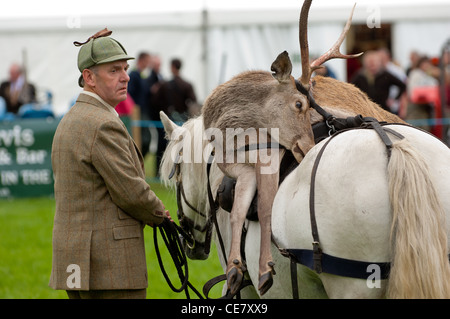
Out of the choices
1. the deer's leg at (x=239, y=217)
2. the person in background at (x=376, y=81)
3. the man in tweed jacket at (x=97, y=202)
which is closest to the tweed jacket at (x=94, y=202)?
the man in tweed jacket at (x=97, y=202)

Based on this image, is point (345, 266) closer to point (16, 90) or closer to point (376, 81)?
point (376, 81)

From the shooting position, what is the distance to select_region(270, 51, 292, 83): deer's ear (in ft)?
11.7

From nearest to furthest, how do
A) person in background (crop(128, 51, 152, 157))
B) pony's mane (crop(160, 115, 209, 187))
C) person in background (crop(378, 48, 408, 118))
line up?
pony's mane (crop(160, 115, 209, 187))
person in background (crop(378, 48, 408, 118))
person in background (crop(128, 51, 152, 157))

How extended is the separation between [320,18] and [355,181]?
11750 millimetres

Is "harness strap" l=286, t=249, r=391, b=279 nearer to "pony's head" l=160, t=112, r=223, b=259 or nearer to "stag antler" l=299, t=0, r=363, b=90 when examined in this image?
"stag antler" l=299, t=0, r=363, b=90

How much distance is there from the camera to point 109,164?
11.7ft

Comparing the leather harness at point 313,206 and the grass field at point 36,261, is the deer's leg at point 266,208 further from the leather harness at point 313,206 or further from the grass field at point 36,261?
the grass field at point 36,261

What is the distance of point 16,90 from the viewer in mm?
15078

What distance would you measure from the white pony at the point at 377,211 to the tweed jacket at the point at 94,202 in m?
0.82

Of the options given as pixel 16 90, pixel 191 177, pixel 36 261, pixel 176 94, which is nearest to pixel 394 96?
pixel 176 94

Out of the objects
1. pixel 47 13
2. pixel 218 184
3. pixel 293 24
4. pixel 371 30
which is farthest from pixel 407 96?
pixel 218 184

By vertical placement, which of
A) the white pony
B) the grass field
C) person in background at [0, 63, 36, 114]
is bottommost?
the grass field

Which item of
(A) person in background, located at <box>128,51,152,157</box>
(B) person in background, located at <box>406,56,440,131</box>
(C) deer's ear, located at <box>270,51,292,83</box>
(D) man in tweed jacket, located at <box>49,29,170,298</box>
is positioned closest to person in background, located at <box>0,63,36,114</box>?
(A) person in background, located at <box>128,51,152,157</box>

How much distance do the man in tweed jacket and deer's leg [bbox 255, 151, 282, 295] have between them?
2.00 ft
